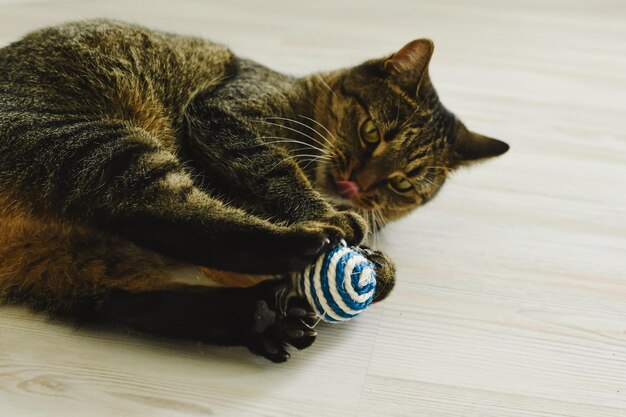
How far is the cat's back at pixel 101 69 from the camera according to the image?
1.49m

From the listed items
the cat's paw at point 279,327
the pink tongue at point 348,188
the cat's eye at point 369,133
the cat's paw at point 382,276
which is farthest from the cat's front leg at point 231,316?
the cat's eye at point 369,133

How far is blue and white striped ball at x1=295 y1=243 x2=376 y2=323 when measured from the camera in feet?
4.21

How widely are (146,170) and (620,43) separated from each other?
10.4ft

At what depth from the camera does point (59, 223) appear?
4.43 ft

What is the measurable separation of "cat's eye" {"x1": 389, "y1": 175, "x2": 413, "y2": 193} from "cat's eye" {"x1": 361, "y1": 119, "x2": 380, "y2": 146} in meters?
0.11

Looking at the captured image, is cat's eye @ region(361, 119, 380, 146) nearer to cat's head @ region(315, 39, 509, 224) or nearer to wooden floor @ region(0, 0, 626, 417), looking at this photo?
cat's head @ region(315, 39, 509, 224)

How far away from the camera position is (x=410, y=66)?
174cm

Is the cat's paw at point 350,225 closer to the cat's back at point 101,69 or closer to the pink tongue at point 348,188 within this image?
the pink tongue at point 348,188

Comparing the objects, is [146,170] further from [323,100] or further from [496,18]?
[496,18]

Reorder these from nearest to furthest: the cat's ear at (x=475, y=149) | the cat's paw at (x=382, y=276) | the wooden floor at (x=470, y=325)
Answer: the wooden floor at (x=470, y=325) < the cat's paw at (x=382, y=276) < the cat's ear at (x=475, y=149)

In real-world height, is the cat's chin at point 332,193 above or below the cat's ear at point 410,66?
below

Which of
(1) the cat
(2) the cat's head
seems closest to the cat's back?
(1) the cat

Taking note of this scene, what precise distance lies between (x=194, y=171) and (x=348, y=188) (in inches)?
15.4

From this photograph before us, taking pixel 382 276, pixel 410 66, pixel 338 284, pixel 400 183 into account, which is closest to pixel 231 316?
pixel 338 284
